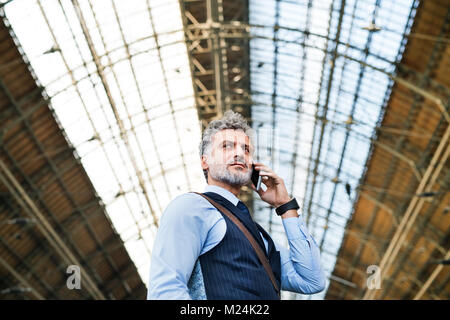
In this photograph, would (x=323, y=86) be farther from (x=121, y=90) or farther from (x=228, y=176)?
(x=228, y=176)

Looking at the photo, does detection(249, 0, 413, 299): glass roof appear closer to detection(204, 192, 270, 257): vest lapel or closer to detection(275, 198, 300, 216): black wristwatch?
detection(275, 198, 300, 216): black wristwatch

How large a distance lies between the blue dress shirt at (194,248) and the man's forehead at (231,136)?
0.36 meters

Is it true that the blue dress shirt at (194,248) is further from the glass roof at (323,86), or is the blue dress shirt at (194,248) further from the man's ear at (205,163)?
the glass roof at (323,86)

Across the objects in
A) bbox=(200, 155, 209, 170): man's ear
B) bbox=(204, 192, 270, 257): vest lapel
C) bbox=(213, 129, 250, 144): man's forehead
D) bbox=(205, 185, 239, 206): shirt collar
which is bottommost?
bbox=(204, 192, 270, 257): vest lapel

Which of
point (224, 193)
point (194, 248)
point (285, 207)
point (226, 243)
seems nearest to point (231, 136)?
point (224, 193)

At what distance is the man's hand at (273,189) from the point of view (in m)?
3.58

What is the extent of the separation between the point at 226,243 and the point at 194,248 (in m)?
0.22

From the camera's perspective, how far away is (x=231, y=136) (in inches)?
142

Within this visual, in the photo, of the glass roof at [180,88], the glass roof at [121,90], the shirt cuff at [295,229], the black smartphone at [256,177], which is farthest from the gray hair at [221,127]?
the glass roof at [121,90]

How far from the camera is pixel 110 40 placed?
26.6 m

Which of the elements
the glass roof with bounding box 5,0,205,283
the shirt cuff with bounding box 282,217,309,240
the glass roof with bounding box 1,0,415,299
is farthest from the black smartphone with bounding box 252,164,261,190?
the glass roof with bounding box 5,0,205,283

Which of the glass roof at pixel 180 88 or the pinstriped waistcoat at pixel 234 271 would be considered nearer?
the pinstriped waistcoat at pixel 234 271

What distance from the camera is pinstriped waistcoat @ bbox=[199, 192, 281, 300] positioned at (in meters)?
2.82
